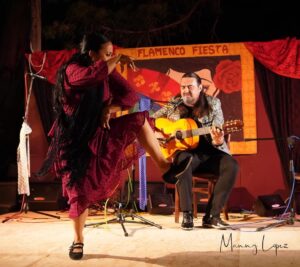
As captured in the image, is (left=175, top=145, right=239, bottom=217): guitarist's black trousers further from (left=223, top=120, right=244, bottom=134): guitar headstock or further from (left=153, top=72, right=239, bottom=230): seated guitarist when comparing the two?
(left=223, top=120, right=244, bottom=134): guitar headstock

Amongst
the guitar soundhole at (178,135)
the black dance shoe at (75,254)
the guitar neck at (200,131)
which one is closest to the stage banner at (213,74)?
the guitar soundhole at (178,135)

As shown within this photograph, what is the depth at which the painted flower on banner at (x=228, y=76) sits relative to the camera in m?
5.84

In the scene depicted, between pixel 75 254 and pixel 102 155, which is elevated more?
pixel 102 155

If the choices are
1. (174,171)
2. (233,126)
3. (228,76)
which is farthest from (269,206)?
(174,171)

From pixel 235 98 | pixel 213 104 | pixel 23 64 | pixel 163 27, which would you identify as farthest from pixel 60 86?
pixel 163 27

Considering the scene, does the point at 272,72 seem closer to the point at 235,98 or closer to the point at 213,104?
the point at 235,98

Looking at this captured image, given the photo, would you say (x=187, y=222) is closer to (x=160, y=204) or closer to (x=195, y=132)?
(x=195, y=132)

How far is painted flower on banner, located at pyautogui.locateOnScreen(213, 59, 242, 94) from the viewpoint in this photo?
5844 mm

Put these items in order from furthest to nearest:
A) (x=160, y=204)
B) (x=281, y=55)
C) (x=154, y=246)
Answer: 1. (x=281, y=55)
2. (x=160, y=204)
3. (x=154, y=246)

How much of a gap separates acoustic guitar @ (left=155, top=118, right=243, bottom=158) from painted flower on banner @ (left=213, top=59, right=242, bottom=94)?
5.12 feet

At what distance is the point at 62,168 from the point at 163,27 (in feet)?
15.8

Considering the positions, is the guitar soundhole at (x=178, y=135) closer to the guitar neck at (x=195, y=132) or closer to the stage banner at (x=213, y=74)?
the guitar neck at (x=195, y=132)

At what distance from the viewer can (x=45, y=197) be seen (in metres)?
5.93

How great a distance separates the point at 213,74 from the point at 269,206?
77.6 inches
